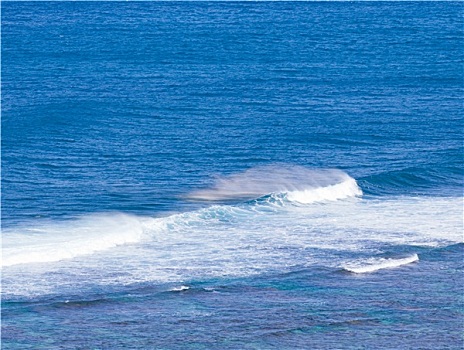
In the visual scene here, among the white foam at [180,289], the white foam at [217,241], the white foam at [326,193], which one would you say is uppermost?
the white foam at [326,193]

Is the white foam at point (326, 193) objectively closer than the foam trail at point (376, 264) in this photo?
No

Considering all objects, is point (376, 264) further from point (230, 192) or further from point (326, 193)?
point (230, 192)

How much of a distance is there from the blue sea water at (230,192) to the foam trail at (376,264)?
0.31ft

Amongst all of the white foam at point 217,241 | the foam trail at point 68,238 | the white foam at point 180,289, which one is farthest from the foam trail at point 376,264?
the foam trail at point 68,238

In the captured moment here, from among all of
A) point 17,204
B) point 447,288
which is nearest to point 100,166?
point 17,204

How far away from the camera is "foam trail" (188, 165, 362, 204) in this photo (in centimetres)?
3906

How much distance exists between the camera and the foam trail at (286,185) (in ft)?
128

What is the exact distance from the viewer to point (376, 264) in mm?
30078

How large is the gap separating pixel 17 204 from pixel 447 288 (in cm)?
1642

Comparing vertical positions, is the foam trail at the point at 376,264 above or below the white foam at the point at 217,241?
below

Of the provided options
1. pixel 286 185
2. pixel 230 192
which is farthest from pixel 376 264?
pixel 286 185

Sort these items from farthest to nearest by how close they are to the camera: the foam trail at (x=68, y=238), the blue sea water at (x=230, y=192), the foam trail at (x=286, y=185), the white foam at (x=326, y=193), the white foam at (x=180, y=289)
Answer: the foam trail at (x=286, y=185) < the white foam at (x=326, y=193) < the foam trail at (x=68, y=238) < the white foam at (x=180, y=289) < the blue sea water at (x=230, y=192)

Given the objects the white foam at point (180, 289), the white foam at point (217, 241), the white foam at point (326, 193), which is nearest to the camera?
the white foam at point (180, 289)

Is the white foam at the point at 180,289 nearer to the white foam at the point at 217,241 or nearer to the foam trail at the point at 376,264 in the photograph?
the white foam at the point at 217,241
